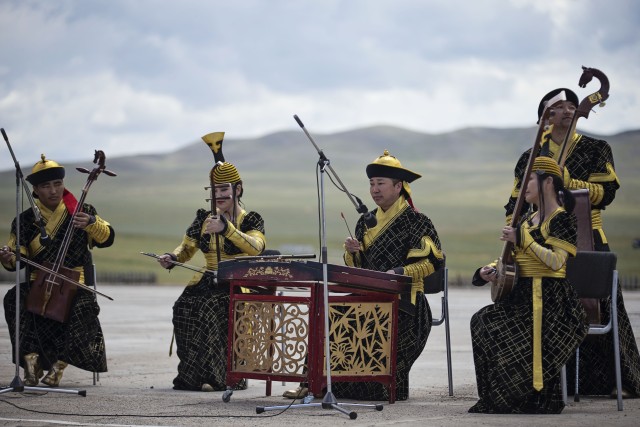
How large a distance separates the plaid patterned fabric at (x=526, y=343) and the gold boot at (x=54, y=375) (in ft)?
12.3

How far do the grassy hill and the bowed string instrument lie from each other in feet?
55.2

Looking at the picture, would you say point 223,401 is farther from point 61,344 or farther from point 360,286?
point 61,344

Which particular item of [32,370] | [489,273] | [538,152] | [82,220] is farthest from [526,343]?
[32,370]

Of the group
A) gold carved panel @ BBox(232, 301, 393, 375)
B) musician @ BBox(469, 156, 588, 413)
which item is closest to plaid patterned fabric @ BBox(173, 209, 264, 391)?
gold carved panel @ BBox(232, 301, 393, 375)

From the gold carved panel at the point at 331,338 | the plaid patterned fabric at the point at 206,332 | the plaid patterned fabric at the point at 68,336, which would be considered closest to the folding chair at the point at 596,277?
the gold carved panel at the point at 331,338

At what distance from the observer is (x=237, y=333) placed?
7.82 meters

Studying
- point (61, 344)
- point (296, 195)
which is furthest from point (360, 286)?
point (296, 195)

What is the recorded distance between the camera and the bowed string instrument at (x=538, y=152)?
7.16 metres

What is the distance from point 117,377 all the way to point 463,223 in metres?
75.5

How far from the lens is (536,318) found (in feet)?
23.7

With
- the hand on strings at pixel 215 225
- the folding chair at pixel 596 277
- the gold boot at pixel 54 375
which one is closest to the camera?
the folding chair at pixel 596 277

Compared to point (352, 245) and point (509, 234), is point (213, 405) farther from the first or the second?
point (509, 234)

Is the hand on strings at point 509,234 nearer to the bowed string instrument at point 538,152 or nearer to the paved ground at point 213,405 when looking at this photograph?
the bowed string instrument at point 538,152

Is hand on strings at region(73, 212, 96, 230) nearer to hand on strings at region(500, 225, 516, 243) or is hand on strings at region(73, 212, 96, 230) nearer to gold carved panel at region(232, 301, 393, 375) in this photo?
gold carved panel at region(232, 301, 393, 375)
